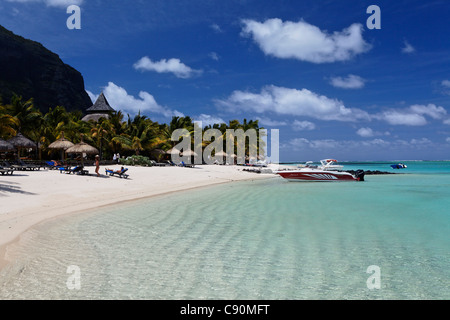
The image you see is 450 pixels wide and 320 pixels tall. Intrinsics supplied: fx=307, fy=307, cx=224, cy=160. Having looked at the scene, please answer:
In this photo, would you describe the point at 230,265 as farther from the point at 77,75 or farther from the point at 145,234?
the point at 77,75

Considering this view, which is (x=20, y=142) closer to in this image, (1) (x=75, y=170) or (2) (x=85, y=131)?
(2) (x=85, y=131)

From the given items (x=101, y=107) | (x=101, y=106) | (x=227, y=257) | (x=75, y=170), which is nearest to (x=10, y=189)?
(x=75, y=170)

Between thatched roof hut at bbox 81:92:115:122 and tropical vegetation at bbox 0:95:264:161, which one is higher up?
thatched roof hut at bbox 81:92:115:122

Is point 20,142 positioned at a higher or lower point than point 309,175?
higher

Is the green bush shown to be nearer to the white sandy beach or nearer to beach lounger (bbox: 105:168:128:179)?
beach lounger (bbox: 105:168:128:179)

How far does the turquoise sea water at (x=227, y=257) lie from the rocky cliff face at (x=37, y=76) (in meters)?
90.4

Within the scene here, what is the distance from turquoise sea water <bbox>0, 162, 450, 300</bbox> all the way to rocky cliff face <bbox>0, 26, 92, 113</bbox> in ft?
296

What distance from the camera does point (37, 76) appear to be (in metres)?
95.1

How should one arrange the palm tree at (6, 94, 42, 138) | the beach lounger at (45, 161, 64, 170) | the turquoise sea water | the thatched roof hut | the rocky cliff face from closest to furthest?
the turquoise sea water
the beach lounger at (45, 161, 64, 170)
the palm tree at (6, 94, 42, 138)
the thatched roof hut
the rocky cliff face

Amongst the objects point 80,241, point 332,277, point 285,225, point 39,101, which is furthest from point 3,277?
point 39,101

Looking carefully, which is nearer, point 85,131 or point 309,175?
point 309,175

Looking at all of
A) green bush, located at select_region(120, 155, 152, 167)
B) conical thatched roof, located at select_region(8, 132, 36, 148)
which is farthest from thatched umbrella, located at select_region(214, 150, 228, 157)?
conical thatched roof, located at select_region(8, 132, 36, 148)

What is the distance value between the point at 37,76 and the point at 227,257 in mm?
109962

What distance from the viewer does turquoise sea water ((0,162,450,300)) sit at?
4516 mm
